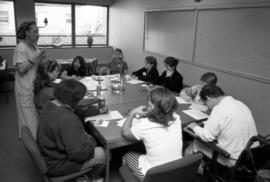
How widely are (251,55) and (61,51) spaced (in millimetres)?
4848

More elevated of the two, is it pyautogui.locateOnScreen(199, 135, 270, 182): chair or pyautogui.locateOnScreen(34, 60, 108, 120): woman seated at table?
pyautogui.locateOnScreen(34, 60, 108, 120): woman seated at table

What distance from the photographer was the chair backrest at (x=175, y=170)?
4.25 ft

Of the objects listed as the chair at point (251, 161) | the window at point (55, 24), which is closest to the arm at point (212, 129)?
the chair at point (251, 161)

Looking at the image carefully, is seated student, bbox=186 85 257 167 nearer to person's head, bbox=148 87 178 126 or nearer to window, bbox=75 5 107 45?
person's head, bbox=148 87 178 126

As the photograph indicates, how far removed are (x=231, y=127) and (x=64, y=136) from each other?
1.29 metres

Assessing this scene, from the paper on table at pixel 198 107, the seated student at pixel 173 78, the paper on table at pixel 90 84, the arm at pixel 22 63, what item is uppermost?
the arm at pixel 22 63

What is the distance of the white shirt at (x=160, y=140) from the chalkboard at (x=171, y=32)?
274 centimetres

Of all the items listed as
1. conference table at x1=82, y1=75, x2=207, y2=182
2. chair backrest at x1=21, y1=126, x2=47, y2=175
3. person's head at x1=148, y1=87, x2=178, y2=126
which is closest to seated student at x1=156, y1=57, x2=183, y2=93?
conference table at x1=82, y1=75, x2=207, y2=182

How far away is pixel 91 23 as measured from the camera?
696 cm

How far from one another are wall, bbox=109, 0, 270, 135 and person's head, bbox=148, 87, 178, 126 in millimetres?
1924

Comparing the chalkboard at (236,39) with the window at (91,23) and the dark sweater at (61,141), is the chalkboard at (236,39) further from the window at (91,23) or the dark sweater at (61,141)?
the window at (91,23)

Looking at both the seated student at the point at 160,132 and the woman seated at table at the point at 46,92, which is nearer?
the seated student at the point at 160,132

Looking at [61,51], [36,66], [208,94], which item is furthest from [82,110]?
[61,51]

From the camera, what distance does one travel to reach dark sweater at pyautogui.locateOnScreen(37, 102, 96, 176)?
1.56 meters
